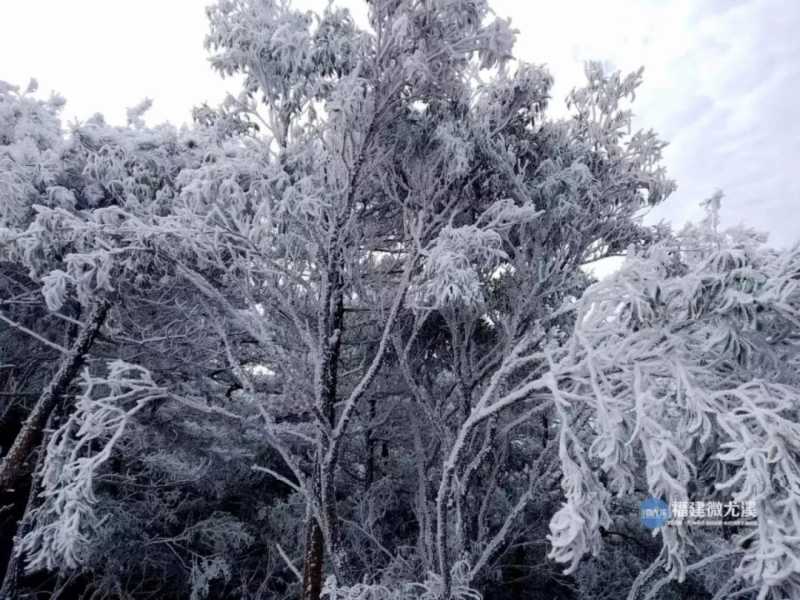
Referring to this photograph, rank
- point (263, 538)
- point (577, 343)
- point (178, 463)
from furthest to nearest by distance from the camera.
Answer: point (263, 538), point (178, 463), point (577, 343)

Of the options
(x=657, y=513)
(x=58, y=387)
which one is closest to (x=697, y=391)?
(x=657, y=513)

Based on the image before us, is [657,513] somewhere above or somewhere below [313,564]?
above

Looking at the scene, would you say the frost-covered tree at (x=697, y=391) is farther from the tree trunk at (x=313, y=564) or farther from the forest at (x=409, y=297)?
the tree trunk at (x=313, y=564)

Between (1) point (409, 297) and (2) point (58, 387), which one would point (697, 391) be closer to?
(1) point (409, 297)

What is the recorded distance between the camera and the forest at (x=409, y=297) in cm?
321

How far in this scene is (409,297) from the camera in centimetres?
647

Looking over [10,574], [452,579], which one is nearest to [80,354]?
[10,574]

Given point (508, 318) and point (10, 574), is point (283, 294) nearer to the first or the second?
point (508, 318)

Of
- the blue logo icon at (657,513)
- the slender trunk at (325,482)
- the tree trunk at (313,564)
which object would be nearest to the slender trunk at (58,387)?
the slender trunk at (325,482)

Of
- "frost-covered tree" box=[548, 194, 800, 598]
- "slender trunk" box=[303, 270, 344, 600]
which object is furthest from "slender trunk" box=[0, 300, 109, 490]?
"frost-covered tree" box=[548, 194, 800, 598]

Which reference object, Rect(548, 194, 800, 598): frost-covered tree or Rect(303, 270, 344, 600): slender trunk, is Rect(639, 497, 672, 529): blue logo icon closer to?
Rect(548, 194, 800, 598): frost-covered tree

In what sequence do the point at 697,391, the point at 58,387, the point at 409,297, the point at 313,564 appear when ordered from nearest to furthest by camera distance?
the point at 697,391
the point at 313,564
the point at 409,297
the point at 58,387

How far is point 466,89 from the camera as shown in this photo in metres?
6.57

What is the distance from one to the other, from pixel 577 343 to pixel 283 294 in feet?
13.6
